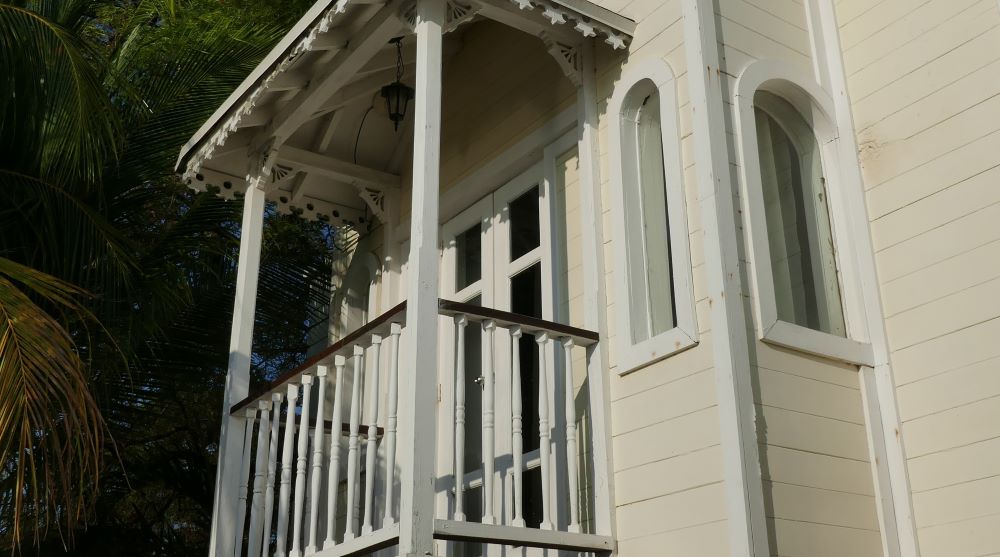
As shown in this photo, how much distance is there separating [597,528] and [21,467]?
2.96 m

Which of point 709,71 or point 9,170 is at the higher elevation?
point 9,170

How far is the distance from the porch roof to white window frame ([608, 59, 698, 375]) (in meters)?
0.33

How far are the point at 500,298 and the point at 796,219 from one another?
1.98 meters

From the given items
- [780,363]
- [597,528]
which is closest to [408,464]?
[597,528]

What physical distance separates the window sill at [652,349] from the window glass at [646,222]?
86 mm

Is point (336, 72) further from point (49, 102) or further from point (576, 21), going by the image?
point (49, 102)

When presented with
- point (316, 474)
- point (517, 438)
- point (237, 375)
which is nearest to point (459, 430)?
point (517, 438)

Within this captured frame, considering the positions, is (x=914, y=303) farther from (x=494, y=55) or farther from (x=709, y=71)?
(x=494, y=55)

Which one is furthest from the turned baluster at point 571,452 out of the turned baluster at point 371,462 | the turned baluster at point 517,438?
the turned baluster at point 371,462

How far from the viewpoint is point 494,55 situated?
7.14 meters

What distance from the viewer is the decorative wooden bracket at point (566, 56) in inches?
232

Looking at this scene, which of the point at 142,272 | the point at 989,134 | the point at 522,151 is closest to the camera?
the point at 989,134

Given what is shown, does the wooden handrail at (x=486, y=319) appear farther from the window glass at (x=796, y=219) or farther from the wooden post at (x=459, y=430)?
the window glass at (x=796, y=219)

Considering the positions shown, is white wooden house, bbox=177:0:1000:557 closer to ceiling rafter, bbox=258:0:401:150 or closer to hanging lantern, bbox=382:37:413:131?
ceiling rafter, bbox=258:0:401:150
